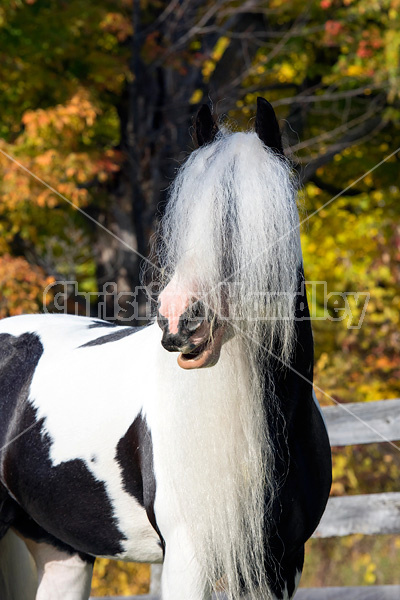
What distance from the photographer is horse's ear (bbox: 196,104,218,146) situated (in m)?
2.19

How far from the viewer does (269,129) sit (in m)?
2.06

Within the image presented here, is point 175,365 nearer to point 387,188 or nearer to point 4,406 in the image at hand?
point 4,406

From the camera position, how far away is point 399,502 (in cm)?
394

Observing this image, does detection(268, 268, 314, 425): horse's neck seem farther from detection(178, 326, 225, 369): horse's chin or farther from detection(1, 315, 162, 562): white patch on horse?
detection(1, 315, 162, 562): white patch on horse

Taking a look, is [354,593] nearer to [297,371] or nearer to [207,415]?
[297,371]

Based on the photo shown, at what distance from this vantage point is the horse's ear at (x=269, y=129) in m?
2.04

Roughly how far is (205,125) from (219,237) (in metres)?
0.50

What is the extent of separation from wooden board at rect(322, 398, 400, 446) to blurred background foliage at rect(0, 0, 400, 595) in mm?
1855

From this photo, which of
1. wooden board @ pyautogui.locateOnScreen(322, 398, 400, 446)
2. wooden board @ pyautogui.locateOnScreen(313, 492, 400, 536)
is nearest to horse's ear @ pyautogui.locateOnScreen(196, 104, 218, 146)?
wooden board @ pyautogui.locateOnScreen(322, 398, 400, 446)

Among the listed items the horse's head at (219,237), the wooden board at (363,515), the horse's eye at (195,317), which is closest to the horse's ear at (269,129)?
the horse's head at (219,237)

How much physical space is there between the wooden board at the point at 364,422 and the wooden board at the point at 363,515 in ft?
1.07

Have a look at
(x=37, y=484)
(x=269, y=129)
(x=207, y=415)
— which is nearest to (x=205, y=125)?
(x=269, y=129)

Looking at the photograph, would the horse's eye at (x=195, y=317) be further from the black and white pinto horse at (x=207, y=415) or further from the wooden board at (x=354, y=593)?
the wooden board at (x=354, y=593)

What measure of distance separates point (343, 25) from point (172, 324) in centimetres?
671
